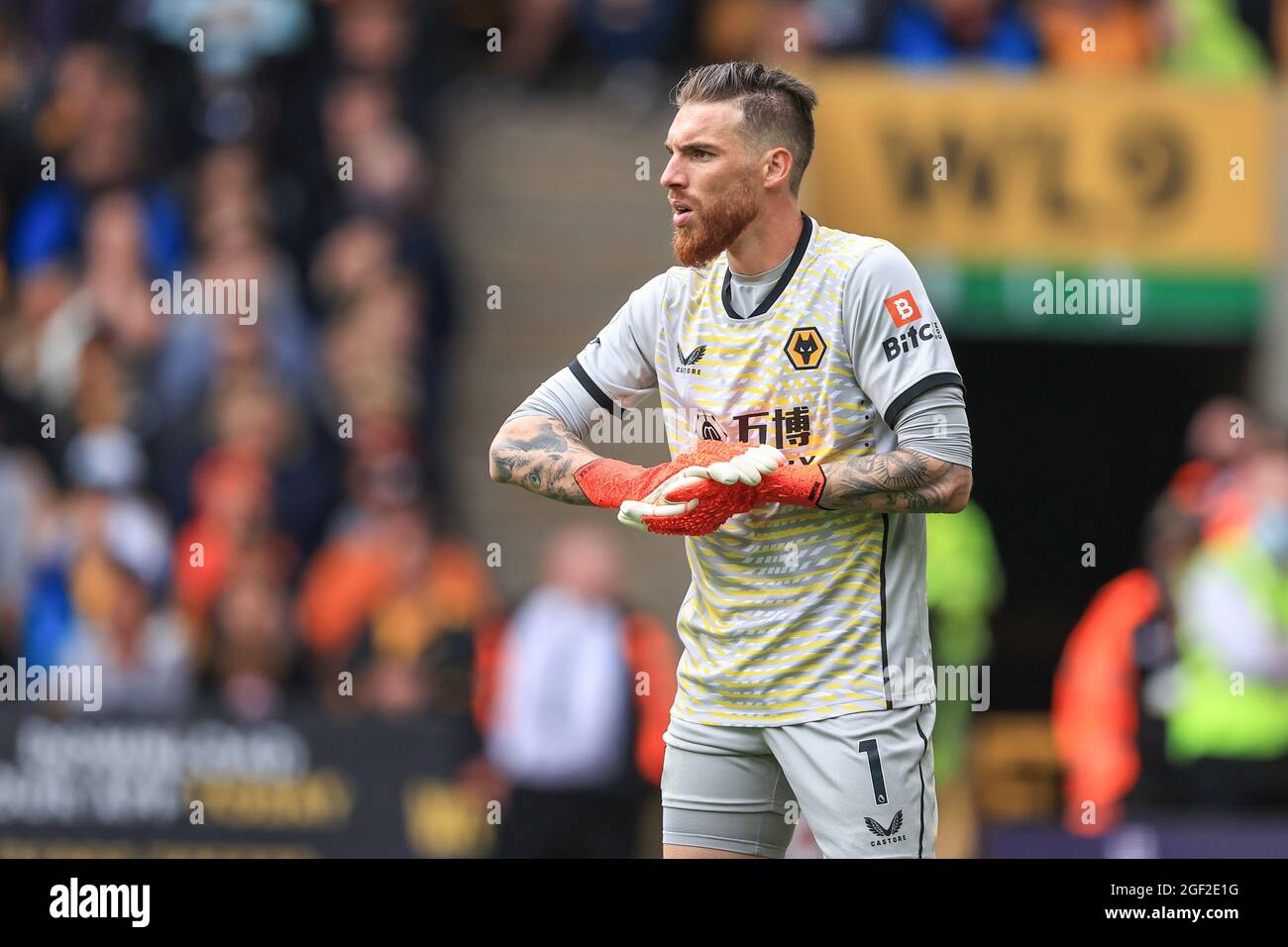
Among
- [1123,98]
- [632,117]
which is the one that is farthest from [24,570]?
[1123,98]

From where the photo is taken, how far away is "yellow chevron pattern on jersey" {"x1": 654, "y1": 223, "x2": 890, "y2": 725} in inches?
175

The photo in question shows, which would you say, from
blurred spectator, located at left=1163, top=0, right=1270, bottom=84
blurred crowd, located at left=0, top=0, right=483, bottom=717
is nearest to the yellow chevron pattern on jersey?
blurred crowd, located at left=0, top=0, right=483, bottom=717

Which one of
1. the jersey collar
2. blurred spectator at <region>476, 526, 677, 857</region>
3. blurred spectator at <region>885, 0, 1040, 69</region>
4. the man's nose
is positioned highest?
blurred spectator at <region>885, 0, 1040, 69</region>

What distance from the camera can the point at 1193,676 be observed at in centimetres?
870

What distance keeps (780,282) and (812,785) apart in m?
1.12

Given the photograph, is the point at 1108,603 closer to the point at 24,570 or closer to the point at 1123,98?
the point at 1123,98

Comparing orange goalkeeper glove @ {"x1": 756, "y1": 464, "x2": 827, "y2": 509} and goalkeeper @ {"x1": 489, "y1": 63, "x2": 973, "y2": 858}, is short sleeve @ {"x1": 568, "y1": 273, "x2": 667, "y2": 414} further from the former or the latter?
orange goalkeeper glove @ {"x1": 756, "y1": 464, "x2": 827, "y2": 509}

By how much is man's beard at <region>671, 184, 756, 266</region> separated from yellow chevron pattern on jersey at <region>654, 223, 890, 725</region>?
0.15 meters

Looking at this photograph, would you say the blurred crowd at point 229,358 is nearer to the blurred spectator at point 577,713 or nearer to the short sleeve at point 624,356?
the blurred spectator at point 577,713

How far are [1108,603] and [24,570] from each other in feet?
18.1

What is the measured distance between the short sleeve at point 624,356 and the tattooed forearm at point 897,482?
66cm

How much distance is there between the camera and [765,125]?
454 cm

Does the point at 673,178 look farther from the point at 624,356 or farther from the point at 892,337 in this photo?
the point at 892,337
